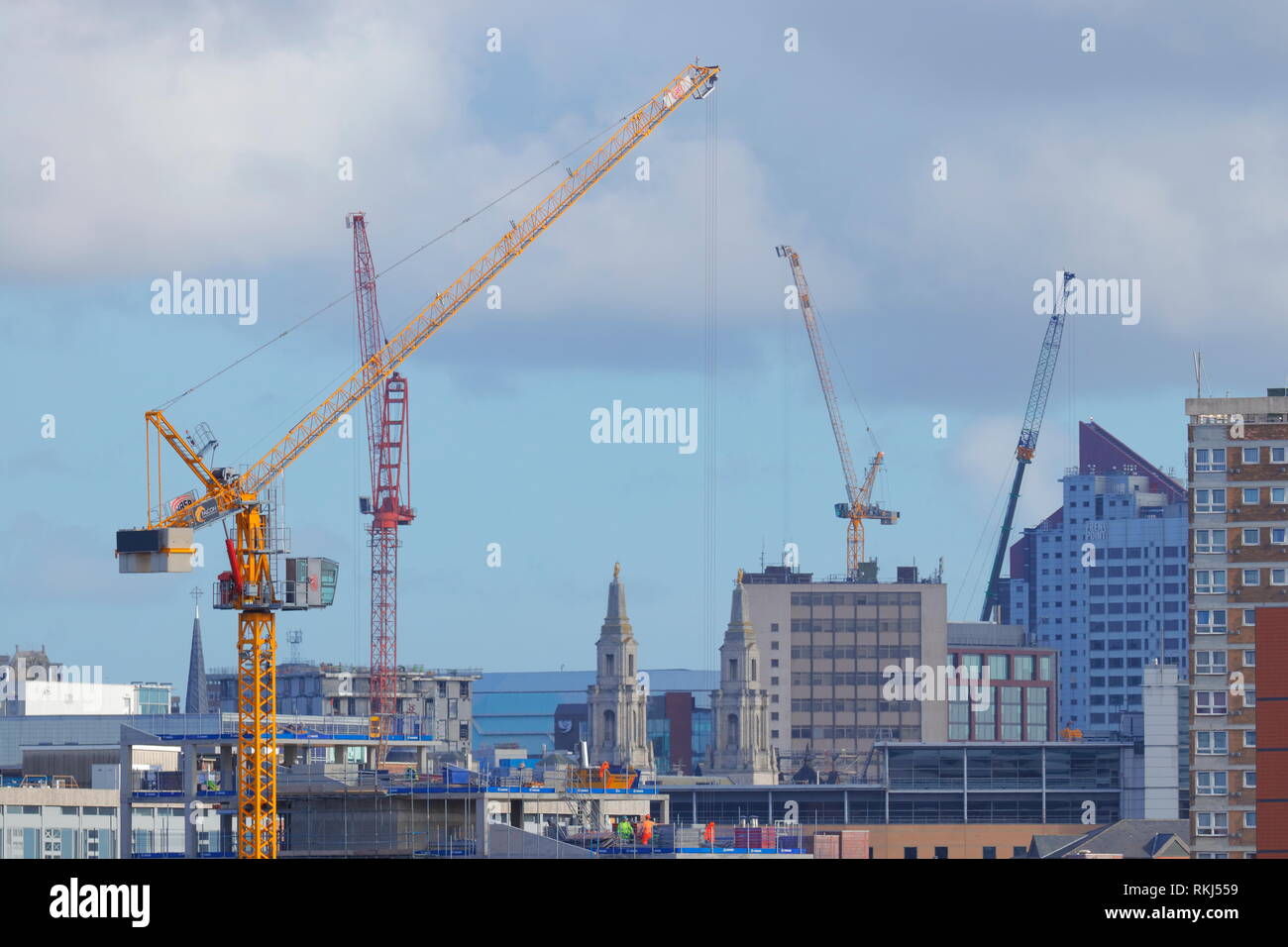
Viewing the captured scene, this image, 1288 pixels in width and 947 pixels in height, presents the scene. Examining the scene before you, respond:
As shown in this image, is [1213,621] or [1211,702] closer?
[1211,702]

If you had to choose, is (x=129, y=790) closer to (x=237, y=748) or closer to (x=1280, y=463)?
(x=237, y=748)

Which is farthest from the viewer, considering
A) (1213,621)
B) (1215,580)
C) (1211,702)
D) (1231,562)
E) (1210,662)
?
(1215,580)

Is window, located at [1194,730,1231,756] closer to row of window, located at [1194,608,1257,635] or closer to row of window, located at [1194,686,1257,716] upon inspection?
row of window, located at [1194,686,1257,716]

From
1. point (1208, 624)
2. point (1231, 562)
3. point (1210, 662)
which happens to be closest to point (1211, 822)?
point (1210, 662)

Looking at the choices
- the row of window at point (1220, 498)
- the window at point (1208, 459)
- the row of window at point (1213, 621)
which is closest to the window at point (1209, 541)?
the row of window at point (1220, 498)

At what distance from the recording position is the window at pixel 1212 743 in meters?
157

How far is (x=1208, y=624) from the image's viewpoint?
16100cm

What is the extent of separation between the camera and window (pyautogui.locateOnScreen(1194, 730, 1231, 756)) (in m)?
157

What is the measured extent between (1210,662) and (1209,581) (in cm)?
567

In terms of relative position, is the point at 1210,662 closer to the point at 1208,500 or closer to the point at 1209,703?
the point at 1209,703

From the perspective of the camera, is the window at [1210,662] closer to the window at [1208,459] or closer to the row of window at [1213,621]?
the row of window at [1213,621]

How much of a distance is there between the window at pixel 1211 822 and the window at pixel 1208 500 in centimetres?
2077
